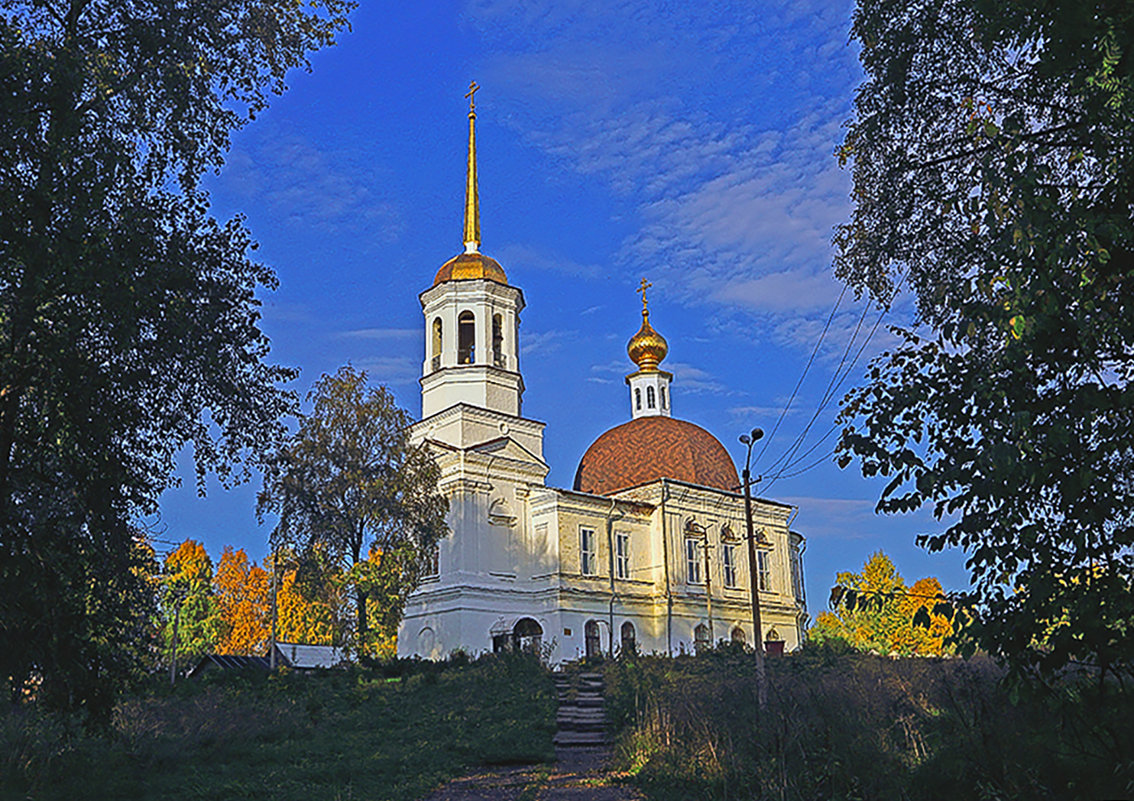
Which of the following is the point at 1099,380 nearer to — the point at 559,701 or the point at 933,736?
the point at 933,736

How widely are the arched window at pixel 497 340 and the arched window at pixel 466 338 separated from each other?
865mm

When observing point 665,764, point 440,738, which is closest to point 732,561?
point 440,738

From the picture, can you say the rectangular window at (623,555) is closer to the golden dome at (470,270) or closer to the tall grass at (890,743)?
the golden dome at (470,270)

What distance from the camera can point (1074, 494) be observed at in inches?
201

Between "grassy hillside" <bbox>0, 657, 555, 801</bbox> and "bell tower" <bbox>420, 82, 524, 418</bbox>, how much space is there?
2017cm

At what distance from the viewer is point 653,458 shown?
154 feet

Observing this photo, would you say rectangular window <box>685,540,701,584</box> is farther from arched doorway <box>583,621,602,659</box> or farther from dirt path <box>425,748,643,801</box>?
dirt path <box>425,748,643,801</box>

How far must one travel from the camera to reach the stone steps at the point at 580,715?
50.0 ft

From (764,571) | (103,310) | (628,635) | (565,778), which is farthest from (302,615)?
(103,310)

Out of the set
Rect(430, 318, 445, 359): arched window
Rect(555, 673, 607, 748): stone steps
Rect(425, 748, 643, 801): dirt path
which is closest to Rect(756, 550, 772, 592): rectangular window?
Rect(430, 318, 445, 359): arched window

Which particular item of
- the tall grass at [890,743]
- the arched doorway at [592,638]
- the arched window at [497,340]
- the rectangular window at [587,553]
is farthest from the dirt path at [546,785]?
the arched window at [497,340]

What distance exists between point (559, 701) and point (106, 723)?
11381 mm

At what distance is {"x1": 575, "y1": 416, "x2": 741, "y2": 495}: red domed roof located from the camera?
153ft

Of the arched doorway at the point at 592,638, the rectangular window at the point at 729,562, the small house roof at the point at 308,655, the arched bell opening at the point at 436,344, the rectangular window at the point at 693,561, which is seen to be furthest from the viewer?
the rectangular window at the point at 729,562
